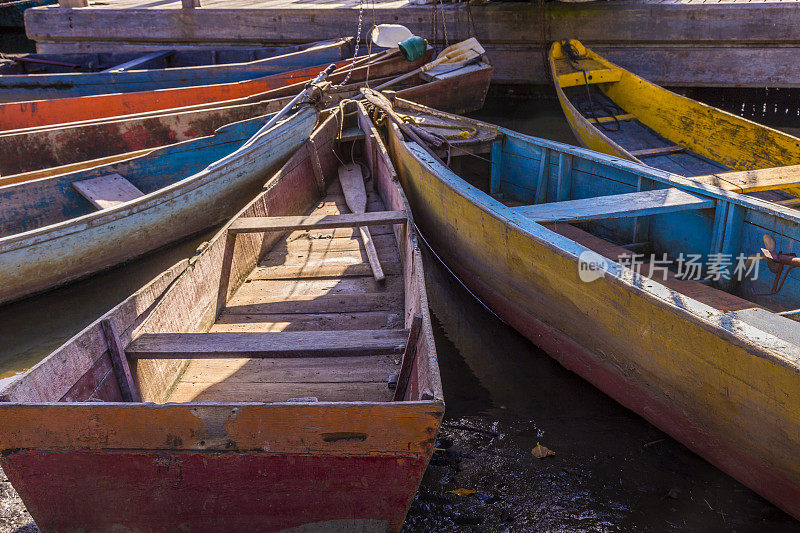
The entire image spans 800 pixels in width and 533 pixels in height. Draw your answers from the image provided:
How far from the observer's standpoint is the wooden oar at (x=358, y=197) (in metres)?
5.02

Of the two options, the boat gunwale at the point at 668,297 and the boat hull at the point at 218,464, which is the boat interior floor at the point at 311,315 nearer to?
the boat hull at the point at 218,464

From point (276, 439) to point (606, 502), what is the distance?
1.93 meters

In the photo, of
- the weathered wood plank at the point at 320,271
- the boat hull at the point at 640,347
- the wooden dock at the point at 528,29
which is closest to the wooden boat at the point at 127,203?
the weathered wood plank at the point at 320,271

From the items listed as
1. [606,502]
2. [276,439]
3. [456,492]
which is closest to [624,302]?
[606,502]

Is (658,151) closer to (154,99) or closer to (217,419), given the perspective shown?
(217,419)

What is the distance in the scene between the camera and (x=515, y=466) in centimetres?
368

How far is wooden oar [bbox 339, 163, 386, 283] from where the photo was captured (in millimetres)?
5023

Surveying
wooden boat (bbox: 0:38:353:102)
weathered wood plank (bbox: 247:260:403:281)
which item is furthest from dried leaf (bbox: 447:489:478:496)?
wooden boat (bbox: 0:38:353:102)

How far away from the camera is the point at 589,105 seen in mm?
8609

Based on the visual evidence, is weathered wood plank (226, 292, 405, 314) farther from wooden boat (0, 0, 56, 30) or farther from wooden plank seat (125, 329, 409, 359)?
wooden boat (0, 0, 56, 30)

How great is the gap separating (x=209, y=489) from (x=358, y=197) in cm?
423

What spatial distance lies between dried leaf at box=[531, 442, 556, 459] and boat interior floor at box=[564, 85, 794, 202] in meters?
3.33

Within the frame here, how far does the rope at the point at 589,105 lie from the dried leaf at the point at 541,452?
5222 millimetres

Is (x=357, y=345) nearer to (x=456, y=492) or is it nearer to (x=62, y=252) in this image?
(x=456, y=492)
